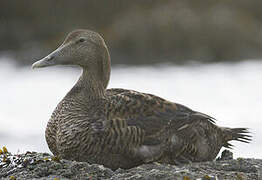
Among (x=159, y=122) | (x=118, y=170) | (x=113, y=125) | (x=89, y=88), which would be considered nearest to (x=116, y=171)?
(x=118, y=170)

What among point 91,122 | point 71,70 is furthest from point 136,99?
point 71,70

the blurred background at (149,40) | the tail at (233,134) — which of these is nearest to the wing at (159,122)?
the tail at (233,134)

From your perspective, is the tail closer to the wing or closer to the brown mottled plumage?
the brown mottled plumage

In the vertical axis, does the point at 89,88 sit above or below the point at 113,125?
above

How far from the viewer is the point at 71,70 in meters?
23.1

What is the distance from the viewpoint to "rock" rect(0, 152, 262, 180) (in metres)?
6.12

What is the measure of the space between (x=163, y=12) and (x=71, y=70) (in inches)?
175

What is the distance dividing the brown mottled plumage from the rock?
0.86ft

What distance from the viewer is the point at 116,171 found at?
6.52 m

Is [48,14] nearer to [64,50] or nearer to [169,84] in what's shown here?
[169,84]

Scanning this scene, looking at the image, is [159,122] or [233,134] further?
[233,134]

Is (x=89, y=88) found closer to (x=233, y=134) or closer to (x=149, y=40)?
(x=233, y=134)

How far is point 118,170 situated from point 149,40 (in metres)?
18.0

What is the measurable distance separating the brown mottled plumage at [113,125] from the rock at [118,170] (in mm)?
263
